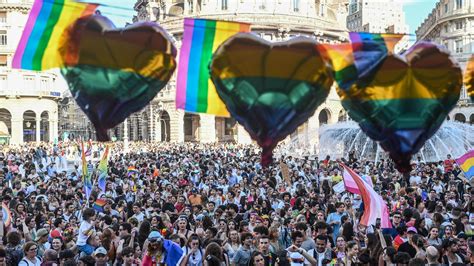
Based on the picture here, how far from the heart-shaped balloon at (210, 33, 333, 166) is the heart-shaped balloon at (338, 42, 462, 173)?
423 millimetres

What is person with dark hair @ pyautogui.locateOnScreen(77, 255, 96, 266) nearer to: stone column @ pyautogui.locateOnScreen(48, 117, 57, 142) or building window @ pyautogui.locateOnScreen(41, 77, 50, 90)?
building window @ pyautogui.locateOnScreen(41, 77, 50, 90)

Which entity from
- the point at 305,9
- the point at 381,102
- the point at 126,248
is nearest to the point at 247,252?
the point at 126,248

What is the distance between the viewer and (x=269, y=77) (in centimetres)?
616

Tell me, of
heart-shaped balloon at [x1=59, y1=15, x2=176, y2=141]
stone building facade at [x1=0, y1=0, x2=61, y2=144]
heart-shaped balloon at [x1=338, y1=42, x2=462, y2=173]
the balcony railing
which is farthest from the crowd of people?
stone building facade at [x1=0, y1=0, x2=61, y2=144]

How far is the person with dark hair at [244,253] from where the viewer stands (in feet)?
28.4

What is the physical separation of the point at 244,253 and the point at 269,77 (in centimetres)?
344

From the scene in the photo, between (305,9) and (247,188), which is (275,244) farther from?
(305,9)

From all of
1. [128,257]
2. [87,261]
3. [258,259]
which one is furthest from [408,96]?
[87,261]

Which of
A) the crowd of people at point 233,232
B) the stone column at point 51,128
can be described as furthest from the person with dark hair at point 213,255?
the stone column at point 51,128

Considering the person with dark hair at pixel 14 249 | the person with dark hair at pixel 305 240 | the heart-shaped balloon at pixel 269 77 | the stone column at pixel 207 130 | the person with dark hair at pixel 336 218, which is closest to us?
the heart-shaped balloon at pixel 269 77

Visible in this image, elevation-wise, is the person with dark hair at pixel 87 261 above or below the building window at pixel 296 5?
below

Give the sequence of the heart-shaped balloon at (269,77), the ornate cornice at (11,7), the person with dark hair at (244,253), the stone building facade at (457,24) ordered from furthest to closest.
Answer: the ornate cornice at (11,7), the stone building facade at (457,24), the person with dark hair at (244,253), the heart-shaped balloon at (269,77)

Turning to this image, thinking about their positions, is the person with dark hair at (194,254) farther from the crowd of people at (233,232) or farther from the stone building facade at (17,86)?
the stone building facade at (17,86)

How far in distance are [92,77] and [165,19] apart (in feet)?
217
